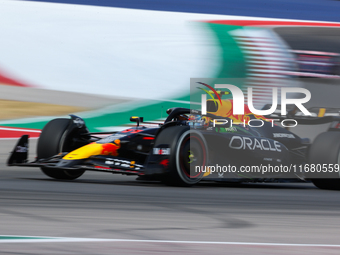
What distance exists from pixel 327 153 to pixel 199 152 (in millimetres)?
1475

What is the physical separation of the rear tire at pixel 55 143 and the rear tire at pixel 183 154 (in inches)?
52.9

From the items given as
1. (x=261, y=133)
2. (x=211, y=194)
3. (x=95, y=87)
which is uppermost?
(x=95, y=87)

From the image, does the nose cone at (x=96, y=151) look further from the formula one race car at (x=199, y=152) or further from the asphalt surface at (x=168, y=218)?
the asphalt surface at (x=168, y=218)

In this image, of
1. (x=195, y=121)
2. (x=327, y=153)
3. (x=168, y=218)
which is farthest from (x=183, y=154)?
(x=168, y=218)

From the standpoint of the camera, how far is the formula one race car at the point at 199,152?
20.3 feet

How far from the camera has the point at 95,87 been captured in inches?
490

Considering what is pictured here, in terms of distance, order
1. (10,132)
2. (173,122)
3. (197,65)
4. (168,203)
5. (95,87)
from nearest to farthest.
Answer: (168,203)
(173,122)
(10,132)
(95,87)
(197,65)

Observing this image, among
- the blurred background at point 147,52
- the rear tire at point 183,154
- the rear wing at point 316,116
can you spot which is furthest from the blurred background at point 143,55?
the rear tire at point 183,154

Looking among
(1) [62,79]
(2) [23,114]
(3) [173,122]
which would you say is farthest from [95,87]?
(3) [173,122]

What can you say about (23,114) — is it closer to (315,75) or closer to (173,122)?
(173,122)

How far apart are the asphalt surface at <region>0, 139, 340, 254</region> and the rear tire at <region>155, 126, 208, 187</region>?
17cm

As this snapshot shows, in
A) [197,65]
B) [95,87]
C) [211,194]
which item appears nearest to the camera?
[211,194]

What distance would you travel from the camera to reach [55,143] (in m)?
6.88

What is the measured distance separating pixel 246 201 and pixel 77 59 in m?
8.51
